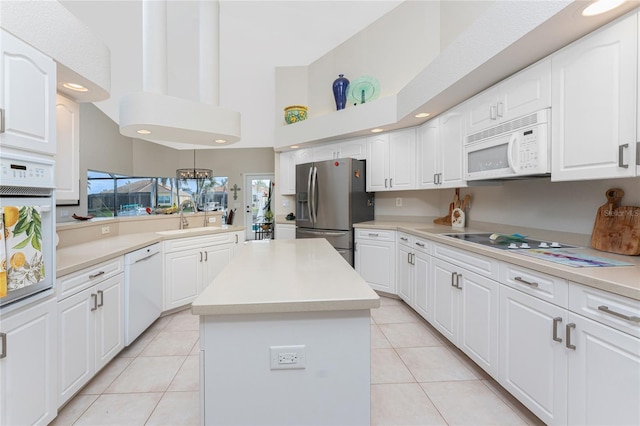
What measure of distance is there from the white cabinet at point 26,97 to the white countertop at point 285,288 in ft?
3.71

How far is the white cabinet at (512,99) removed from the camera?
1698mm

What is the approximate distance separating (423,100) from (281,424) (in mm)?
2736

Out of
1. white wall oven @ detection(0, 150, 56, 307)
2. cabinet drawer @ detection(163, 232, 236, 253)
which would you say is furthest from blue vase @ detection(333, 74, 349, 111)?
white wall oven @ detection(0, 150, 56, 307)

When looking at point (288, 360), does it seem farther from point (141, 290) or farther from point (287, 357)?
point (141, 290)

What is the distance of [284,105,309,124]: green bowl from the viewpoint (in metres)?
4.48

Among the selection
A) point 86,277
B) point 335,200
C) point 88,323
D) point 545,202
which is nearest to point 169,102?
point 86,277

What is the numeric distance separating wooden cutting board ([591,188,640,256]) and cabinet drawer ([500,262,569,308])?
0.56 metres

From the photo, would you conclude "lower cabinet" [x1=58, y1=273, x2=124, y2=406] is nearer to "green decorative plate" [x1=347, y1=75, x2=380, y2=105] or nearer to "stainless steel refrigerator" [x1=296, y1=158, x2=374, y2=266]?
"stainless steel refrigerator" [x1=296, y1=158, x2=374, y2=266]

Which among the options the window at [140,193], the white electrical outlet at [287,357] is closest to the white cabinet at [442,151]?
the white electrical outlet at [287,357]

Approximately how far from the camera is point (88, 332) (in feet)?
5.79

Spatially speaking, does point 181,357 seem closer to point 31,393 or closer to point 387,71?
point 31,393

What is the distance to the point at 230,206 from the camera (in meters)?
8.44

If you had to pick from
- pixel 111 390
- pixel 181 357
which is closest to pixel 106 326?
pixel 111 390

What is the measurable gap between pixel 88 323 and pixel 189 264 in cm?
135
